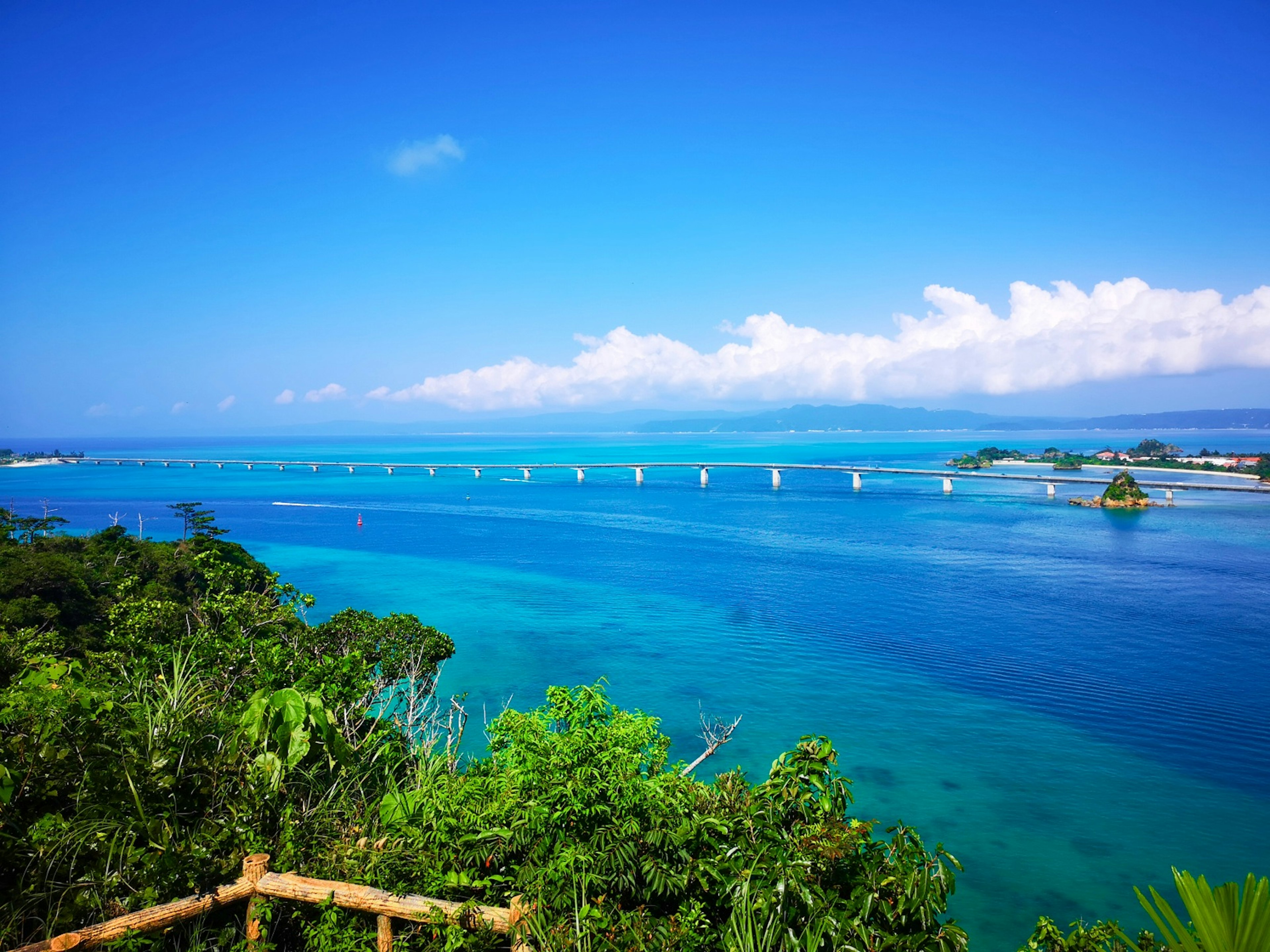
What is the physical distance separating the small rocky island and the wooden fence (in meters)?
76.7

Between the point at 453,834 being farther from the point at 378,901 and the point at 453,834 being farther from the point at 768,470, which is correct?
the point at 768,470

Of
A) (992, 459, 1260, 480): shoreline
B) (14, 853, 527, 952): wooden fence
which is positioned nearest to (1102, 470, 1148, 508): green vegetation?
(992, 459, 1260, 480): shoreline

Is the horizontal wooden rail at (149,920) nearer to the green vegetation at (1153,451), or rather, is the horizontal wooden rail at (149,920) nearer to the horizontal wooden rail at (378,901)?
the horizontal wooden rail at (378,901)

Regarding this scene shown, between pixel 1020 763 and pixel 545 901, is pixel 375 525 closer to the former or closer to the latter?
pixel 1020 763

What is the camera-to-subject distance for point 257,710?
21.0 feet

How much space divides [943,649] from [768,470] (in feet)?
341

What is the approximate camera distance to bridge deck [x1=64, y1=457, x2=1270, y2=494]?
258 feet

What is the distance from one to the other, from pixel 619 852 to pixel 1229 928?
131 inches

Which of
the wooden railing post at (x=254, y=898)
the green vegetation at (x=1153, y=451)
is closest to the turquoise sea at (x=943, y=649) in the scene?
the wooden railing post at (x=254, y=898)

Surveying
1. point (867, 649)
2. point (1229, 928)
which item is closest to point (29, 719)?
point (1229, 928)

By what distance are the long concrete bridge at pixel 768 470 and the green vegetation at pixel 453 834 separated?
265 feet

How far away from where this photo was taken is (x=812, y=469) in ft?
336

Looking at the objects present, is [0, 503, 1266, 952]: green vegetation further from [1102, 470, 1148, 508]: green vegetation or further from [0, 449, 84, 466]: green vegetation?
[0, 449, 84, 466]: green vegetation

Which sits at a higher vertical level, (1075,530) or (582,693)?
(582,693)
